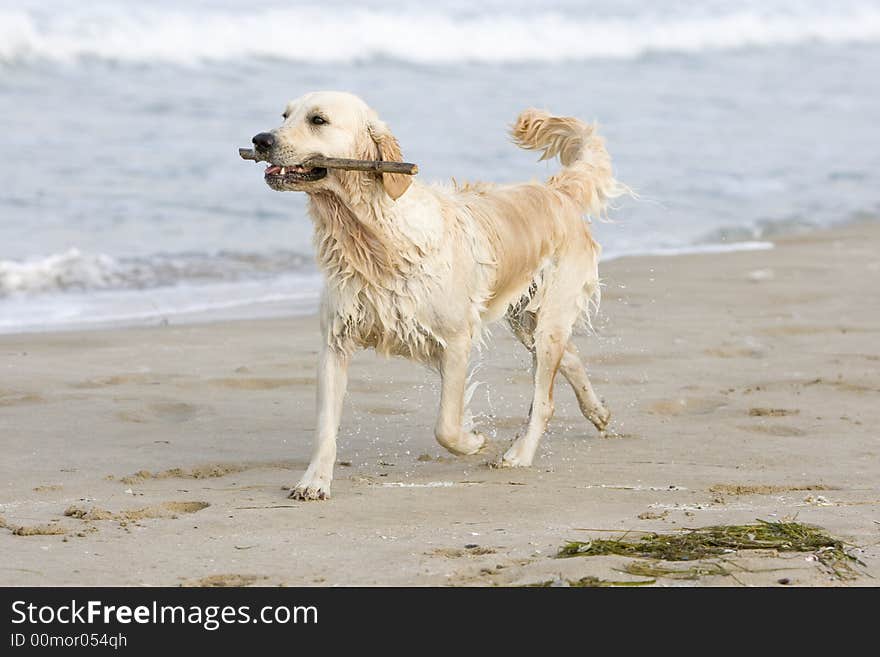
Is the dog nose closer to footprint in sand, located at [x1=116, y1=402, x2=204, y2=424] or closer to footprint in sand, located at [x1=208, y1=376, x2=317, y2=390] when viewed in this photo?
footprint in sand, located at [x1=116, y1=402, x2=204, y2=424]

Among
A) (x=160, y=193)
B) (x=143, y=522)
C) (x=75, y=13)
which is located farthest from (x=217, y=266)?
(x=75, y=13)

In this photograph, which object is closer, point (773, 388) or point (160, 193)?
point (773, 388)

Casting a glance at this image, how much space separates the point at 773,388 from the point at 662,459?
5.30ft

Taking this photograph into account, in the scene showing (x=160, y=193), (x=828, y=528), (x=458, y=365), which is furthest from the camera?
(x=160, y=193)

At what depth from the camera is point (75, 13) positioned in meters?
24.2

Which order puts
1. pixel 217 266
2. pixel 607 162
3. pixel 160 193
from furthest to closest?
pixel 160 193 < pixel 217 266 < pixel 607 162

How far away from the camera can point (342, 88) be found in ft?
71.5

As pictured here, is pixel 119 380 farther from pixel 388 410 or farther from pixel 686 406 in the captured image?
pixel 686 406

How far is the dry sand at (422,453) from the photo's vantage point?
4.69 metres

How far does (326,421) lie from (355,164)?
1.08 meters

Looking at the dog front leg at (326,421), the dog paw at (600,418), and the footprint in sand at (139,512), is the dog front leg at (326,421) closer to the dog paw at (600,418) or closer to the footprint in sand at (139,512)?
the footprint in sand at (139,512)

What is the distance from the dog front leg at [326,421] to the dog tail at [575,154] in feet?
5.84

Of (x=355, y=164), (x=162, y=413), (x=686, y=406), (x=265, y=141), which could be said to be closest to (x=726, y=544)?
(x=355, y=164)

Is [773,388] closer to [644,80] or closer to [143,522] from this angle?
[143,522]
